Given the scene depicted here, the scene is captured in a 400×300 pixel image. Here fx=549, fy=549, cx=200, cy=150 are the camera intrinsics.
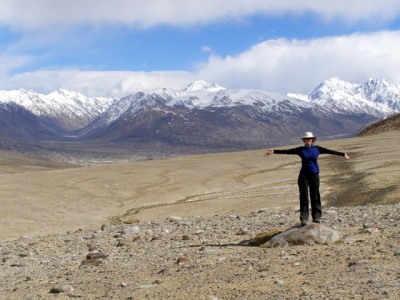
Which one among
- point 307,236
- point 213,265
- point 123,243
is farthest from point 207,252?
point 123,243

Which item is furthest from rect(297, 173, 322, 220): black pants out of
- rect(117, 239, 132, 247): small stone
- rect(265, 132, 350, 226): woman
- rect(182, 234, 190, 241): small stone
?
rect(117, 239, 132, 247): small stone

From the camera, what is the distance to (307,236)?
16.3m

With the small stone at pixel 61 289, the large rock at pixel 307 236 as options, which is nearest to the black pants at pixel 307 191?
the large rock at pixel 307 236

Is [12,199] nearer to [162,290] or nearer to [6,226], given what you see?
[6,226]

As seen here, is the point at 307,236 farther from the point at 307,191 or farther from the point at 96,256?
the point at 96,256

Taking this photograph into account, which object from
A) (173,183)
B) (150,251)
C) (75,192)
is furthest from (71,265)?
(173,183)

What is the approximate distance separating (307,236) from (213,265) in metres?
3.04

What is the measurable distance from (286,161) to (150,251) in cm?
5526

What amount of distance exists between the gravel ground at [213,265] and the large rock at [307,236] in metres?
0.32

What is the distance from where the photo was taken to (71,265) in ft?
58.3

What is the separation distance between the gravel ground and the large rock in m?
0.32

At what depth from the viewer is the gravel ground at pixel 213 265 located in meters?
12.3

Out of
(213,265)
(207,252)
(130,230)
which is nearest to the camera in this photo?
(213,265)

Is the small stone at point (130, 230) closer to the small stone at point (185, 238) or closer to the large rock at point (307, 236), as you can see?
the small stone at point (185, 238)
